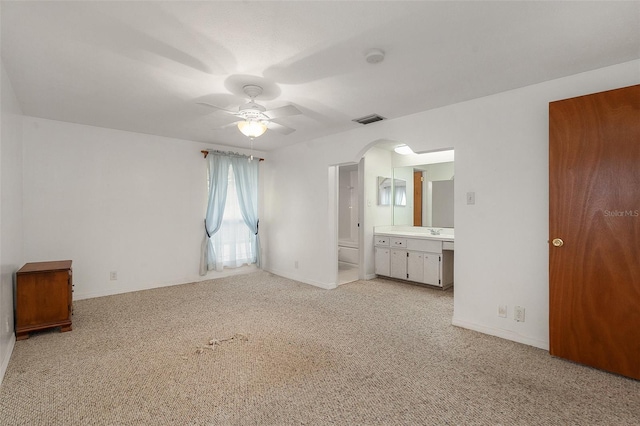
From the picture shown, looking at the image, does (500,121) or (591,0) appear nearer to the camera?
(591,0)

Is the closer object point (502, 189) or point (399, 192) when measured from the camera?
point (502, 189)

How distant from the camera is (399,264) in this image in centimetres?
496

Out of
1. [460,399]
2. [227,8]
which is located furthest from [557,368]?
[227,8]

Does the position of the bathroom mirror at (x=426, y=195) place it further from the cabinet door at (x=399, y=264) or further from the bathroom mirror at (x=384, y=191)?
the cabinet door at (x=399, y=264)

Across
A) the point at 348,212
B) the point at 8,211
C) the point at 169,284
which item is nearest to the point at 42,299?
the point at 8,211

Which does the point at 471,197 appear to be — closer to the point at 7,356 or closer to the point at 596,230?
the point at 596,230

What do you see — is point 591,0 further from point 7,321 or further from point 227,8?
point 7,321

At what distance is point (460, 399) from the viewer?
75.9 inches

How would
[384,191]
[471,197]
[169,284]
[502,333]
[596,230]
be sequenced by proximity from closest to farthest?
[596,230] < [502,333] < [471,197] < [169,284] < [384,191]

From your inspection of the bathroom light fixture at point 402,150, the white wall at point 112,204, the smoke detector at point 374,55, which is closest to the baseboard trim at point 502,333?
the smoke detector at point 374,55

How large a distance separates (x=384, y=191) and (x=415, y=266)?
5.02 ft

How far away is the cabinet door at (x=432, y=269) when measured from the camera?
451cm

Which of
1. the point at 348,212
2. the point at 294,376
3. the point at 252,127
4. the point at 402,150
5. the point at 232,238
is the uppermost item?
the point at 402,150

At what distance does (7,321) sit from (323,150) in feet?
12.8
